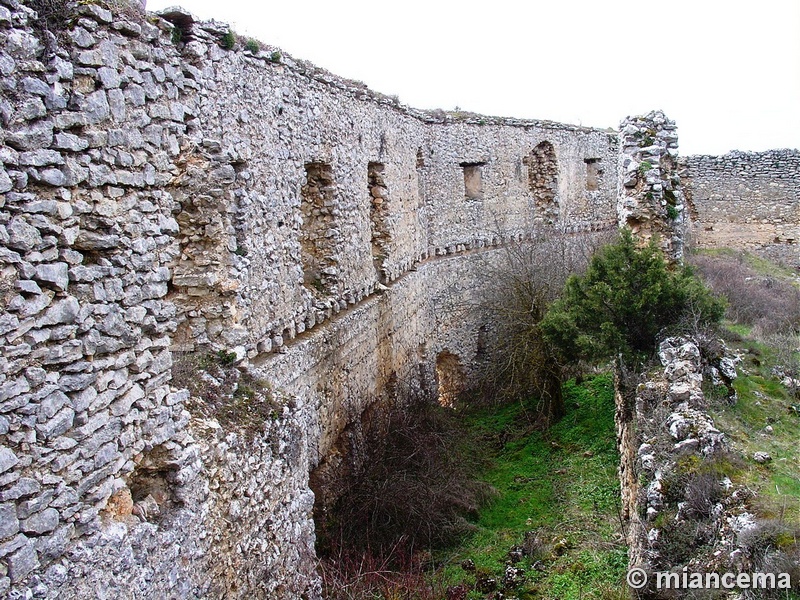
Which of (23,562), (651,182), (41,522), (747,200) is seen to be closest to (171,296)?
(41,522)

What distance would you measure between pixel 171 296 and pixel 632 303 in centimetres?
543

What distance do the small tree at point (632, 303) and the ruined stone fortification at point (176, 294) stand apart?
169 cm

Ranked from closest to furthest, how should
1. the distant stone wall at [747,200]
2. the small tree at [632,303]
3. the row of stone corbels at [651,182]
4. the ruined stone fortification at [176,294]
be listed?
the ruined stone fortification at [176,294] → the small tree at [632,303] → the row of stone corbels at [651,182] → the distant stone wall at [747,200]

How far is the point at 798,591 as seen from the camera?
3.93 meters

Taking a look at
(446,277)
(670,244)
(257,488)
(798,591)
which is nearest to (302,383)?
(257,488)

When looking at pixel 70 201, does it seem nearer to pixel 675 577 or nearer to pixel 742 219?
pixel 675 577

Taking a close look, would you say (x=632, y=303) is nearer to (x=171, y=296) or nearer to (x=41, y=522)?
(x=171, y=296)

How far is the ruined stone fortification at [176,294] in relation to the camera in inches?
131

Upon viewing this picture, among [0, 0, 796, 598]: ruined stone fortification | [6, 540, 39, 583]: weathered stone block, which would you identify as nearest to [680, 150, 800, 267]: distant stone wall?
[0, 0, 796, 598]: ruined stone fortification

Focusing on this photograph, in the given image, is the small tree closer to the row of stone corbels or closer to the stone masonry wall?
the row of stone corbels

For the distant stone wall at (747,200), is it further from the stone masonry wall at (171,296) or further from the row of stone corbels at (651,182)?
the stone masonry wall at (171,296)

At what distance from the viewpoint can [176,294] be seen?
6.34 metres

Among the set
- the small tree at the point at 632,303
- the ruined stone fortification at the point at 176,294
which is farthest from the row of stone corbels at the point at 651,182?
the small tree at the point at 632,303

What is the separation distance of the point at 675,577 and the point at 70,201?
13.5 ft
